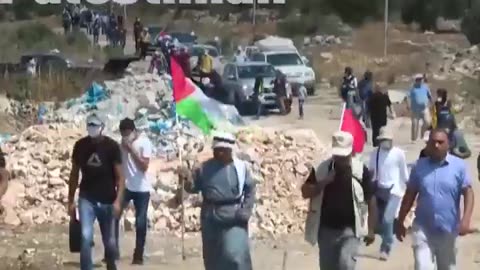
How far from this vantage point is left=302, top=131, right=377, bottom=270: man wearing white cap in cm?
913

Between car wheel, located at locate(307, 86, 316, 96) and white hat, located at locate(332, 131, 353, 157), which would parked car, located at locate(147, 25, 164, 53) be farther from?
white hat, located at locate(332, 131, 353, 157)

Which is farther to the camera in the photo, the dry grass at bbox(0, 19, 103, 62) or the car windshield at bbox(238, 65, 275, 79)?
the dry grass at bbox(0, 19, 103, 62)

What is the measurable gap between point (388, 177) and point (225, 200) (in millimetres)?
3796

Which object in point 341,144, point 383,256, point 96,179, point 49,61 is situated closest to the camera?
point 341,144

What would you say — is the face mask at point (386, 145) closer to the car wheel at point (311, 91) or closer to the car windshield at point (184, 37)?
the car wheel at point (311, 91)

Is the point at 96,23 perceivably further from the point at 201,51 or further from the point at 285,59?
the point at 285,59

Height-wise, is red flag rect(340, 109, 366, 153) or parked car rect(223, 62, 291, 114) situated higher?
red flag rect(340, 109, 366, 153)

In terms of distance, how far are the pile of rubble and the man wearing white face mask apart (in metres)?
2.78

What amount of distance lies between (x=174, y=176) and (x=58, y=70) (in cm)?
2665

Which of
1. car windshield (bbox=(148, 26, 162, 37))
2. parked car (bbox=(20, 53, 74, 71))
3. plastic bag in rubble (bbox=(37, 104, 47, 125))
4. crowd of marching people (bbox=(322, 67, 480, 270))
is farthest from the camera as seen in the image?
car windshield (bbox=(148, 26, 162, 37))

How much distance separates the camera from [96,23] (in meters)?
47.8

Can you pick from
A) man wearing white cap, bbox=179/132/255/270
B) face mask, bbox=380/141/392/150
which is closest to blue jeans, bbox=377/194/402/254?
face mask, bbox=380/141/392/150

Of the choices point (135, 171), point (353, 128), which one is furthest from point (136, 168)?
point (353, 128)

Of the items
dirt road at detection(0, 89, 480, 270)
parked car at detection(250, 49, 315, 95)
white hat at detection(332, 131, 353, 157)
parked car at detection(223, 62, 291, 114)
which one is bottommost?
parked car at detection(250, 49, 315, 95)
